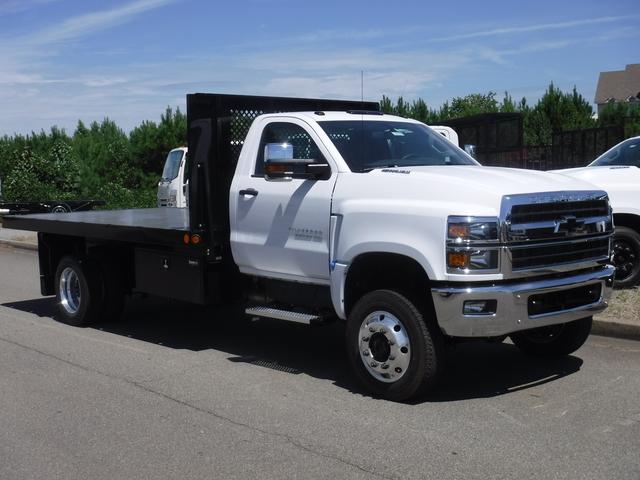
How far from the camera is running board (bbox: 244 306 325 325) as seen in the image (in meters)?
7.02

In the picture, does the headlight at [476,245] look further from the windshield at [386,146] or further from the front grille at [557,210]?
the windshield at [386,146]

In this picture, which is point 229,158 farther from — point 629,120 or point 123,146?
point 123,146

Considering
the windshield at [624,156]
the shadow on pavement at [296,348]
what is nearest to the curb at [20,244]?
the shadow on pavement at [296,348]

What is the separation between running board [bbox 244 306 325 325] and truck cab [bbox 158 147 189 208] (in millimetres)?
11239

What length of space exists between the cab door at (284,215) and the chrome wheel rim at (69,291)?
115 inches

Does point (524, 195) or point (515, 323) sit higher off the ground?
point (524, 195)

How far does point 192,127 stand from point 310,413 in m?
3.07

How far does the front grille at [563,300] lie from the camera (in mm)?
6136

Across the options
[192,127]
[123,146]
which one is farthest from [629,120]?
[192,127]

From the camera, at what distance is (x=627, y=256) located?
9.82 metres

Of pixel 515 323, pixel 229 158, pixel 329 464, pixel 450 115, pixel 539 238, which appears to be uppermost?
pixel 450 115

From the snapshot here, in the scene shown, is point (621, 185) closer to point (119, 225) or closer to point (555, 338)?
point (555, 338)

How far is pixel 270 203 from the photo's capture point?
7324 millimetres

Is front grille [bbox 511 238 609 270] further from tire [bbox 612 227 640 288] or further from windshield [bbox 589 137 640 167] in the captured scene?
windshield [bbox 589 137 640 167]
